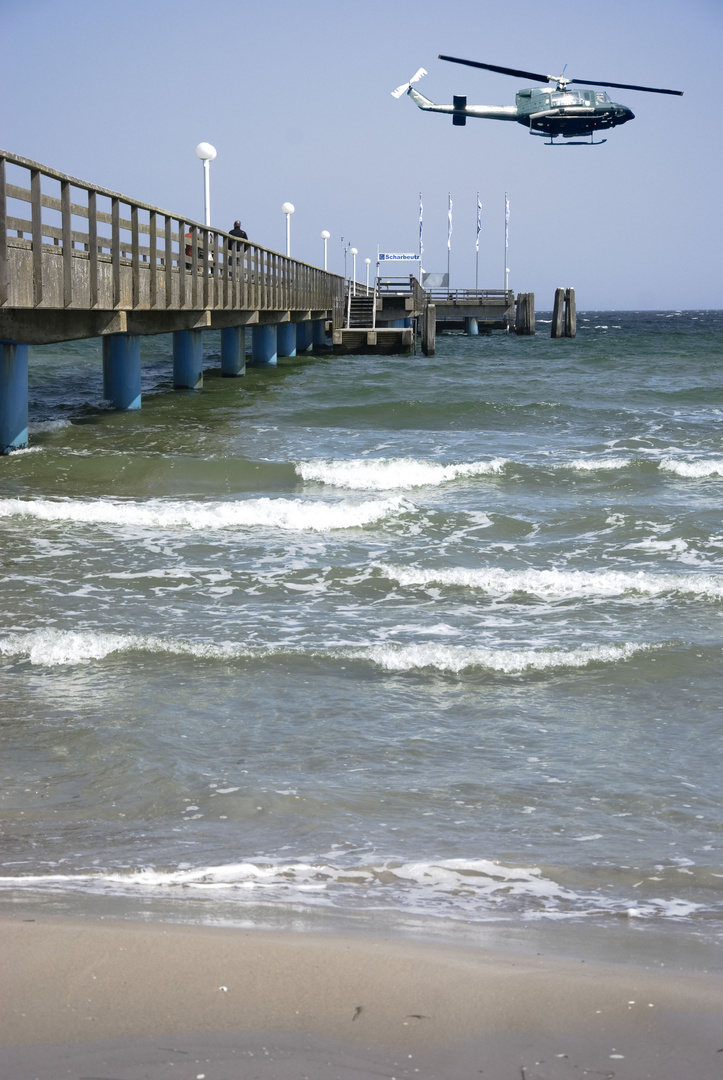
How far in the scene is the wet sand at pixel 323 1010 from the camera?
212cm

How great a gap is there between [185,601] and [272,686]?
216 cm

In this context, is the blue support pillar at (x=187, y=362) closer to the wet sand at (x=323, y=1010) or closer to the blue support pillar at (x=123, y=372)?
the blue support pillar at (x=123, y=372)

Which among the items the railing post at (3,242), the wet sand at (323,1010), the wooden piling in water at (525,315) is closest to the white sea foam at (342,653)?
the wet sand at (323,1010)

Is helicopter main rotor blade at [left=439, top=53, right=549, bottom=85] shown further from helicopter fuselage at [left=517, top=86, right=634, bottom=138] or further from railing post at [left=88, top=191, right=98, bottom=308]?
railing post at [left=88, top=191, right=98, bottom=308]

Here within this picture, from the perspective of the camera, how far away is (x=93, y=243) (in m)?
12.4

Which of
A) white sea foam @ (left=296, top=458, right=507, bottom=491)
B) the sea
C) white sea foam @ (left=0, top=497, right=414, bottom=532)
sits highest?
white sea foam @ (left=296, top=458, right=507, bottom=491)

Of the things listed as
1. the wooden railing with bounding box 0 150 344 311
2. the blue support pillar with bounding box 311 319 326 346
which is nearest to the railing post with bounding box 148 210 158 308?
the wooden railing with bounding box 0 150 344 311

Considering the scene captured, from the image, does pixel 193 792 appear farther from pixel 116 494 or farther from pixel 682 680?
pixel 116 494

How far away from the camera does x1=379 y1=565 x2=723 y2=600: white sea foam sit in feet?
26.3

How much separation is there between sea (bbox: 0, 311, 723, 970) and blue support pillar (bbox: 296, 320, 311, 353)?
2687 cm

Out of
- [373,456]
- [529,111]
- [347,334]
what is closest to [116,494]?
[373,456]

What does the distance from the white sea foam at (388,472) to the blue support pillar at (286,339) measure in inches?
881

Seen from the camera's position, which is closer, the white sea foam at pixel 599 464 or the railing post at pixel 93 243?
the railing post at pixel 93 243

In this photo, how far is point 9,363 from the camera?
1359 centimetres
